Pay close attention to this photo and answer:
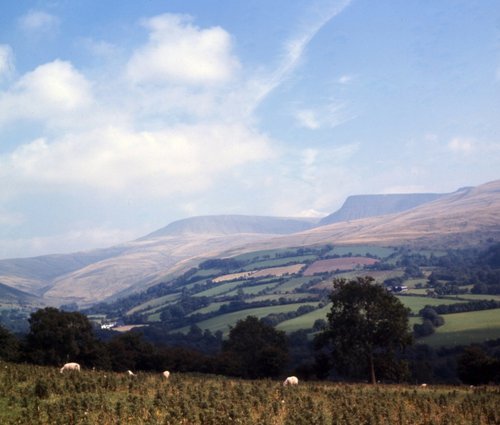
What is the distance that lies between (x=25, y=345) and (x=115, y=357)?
56.7 ft

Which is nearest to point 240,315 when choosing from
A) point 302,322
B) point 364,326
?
point 302,322

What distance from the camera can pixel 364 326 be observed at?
60.8 metres

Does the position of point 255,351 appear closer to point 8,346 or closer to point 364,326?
point 364,326

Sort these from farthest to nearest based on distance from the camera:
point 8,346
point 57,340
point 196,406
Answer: point 57,340 → point 8,346 → point 196,406

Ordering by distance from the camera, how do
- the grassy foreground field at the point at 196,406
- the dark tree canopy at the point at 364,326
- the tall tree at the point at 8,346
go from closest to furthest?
the grassy foreground field at the point at 196,406, the dark tree canopy at the point at 364,326, the tall tree at the point at 8,346

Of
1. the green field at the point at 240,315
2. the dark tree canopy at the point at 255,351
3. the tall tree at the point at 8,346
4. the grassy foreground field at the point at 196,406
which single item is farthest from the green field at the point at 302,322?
the grassy foreground field at the point at 196,406

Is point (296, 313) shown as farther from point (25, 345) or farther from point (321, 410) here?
point (321, 410)

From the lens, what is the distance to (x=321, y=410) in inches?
977

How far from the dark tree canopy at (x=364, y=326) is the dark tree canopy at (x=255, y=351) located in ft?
68.4

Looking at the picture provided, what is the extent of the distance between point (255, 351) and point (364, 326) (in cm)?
3306

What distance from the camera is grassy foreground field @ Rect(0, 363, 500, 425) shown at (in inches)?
806

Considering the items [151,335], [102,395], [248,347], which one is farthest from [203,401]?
[151,335]

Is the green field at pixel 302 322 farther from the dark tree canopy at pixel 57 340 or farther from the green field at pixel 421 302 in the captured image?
the dark tree canopy at pixel 57 340

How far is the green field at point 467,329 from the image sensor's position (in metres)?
110
